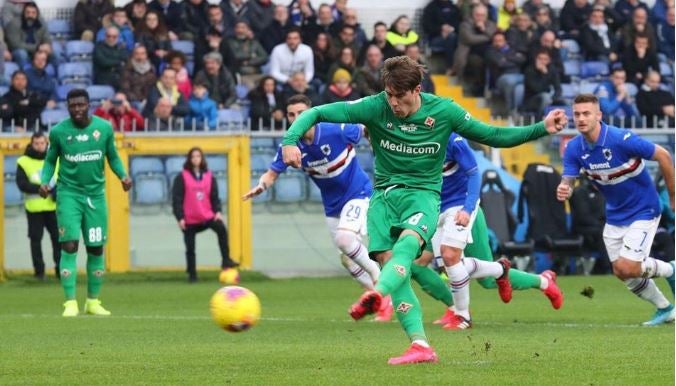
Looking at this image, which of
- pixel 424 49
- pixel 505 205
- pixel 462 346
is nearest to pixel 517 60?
pixel 424 49

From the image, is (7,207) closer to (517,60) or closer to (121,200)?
(121,200)

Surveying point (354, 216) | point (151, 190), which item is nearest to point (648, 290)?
point (354, 216)

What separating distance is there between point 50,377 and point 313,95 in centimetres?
1619

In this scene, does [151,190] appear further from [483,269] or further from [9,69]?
[483,269]

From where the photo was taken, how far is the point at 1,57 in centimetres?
2616

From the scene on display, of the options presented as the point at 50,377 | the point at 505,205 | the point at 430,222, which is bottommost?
the point at 505,205

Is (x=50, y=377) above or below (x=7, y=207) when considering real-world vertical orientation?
above

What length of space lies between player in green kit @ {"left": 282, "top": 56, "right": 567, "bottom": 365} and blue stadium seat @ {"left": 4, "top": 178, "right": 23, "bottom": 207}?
1398 centimetres

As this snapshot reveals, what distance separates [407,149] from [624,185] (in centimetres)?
445

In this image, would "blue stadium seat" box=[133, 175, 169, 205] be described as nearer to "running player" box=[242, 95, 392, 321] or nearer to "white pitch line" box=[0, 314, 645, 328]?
"white pitch line" box=[0, 314, 645, 328]

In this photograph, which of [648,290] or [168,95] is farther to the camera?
[168,95]

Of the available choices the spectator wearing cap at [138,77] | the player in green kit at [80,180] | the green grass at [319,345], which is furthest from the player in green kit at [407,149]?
the spectator wearing cap at [138,77]

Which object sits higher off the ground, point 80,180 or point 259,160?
point 80,180

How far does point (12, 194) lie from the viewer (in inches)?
965
